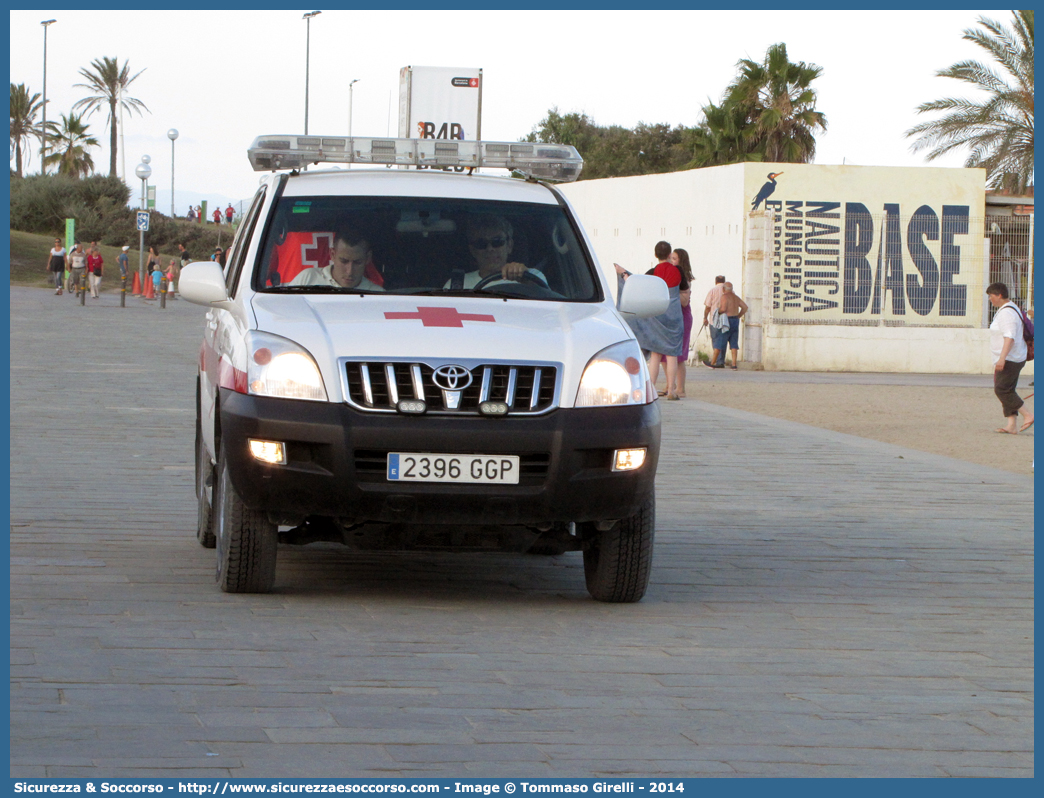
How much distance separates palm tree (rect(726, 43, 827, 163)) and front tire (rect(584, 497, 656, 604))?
41272 millimetres

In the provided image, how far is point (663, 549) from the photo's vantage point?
8.16 metres

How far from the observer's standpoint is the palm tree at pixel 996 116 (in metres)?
35.6

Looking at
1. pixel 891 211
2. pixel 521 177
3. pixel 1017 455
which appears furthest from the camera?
pixel 891 211

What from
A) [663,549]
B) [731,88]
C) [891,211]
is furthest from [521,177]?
[731,88]

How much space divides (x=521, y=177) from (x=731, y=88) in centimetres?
4135

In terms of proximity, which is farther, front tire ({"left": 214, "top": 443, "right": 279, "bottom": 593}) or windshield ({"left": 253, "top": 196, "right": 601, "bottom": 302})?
windshield ({"left": 253, "top": 196, "right": 601, "bottom": 302})

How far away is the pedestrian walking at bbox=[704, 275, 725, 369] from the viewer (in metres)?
26.7

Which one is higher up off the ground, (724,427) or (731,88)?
(731,88)

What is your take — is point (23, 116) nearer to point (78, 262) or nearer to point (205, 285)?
point (78, 262)

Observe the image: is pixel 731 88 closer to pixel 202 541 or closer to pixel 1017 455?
pixel 1017 455

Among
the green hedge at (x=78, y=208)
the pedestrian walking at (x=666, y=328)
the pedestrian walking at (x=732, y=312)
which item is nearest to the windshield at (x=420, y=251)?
the pedestrian walking at (x=666, y=328)

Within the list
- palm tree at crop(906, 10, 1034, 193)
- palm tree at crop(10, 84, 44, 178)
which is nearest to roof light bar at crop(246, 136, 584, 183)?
palm tree at crop(906, 10, 1034, 193)

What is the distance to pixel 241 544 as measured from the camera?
636cm

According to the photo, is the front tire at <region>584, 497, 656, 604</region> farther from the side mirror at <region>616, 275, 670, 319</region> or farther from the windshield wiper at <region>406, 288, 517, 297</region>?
the windshield wiper at <region>406, 288, 517, 297</region>
